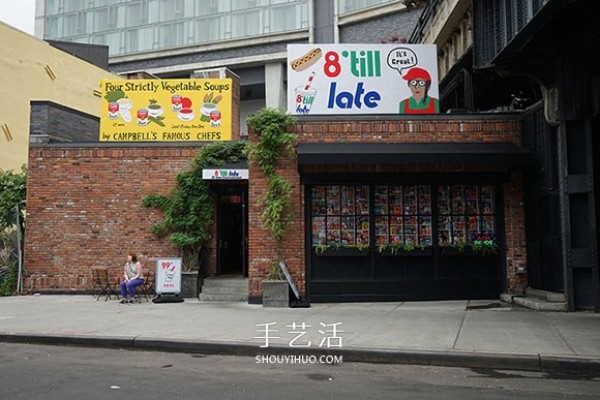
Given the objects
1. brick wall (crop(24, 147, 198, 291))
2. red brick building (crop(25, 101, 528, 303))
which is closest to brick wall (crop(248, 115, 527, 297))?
red brick building (crop(25, 101, 528, 303))

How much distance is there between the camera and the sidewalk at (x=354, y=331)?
8.34 metres

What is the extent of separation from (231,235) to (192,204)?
2035 millimetres

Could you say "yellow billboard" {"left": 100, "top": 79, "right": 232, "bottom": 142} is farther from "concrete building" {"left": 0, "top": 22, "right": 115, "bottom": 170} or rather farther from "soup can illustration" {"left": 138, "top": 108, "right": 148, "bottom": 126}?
"concrete building" {"left": 0, "top": 22, "right": 115, "bottom": 170}

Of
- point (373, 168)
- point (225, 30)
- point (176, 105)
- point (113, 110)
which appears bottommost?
point (373, 168)

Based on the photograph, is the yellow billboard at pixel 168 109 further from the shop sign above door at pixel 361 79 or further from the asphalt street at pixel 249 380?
the asphalt street at pixel 249 380

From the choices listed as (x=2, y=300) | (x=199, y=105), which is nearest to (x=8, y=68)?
(x=199, y=105)

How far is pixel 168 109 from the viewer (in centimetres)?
1988

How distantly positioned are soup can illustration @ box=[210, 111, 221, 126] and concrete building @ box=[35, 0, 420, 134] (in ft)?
85.7

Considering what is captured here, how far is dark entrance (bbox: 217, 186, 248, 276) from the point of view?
17.1m

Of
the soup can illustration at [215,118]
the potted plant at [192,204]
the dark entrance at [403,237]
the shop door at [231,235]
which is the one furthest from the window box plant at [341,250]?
the soup can illustration at [215,118]

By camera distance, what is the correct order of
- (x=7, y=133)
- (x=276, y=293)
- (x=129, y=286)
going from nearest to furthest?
(x=276, y=293) < (x=129, y=286) < (x=7, y=133)

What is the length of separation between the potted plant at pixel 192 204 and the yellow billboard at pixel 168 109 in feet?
11.4

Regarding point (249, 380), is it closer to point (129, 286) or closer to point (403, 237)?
point (403, 237)

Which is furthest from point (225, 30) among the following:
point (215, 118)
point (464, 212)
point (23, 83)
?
point (464, 212)
